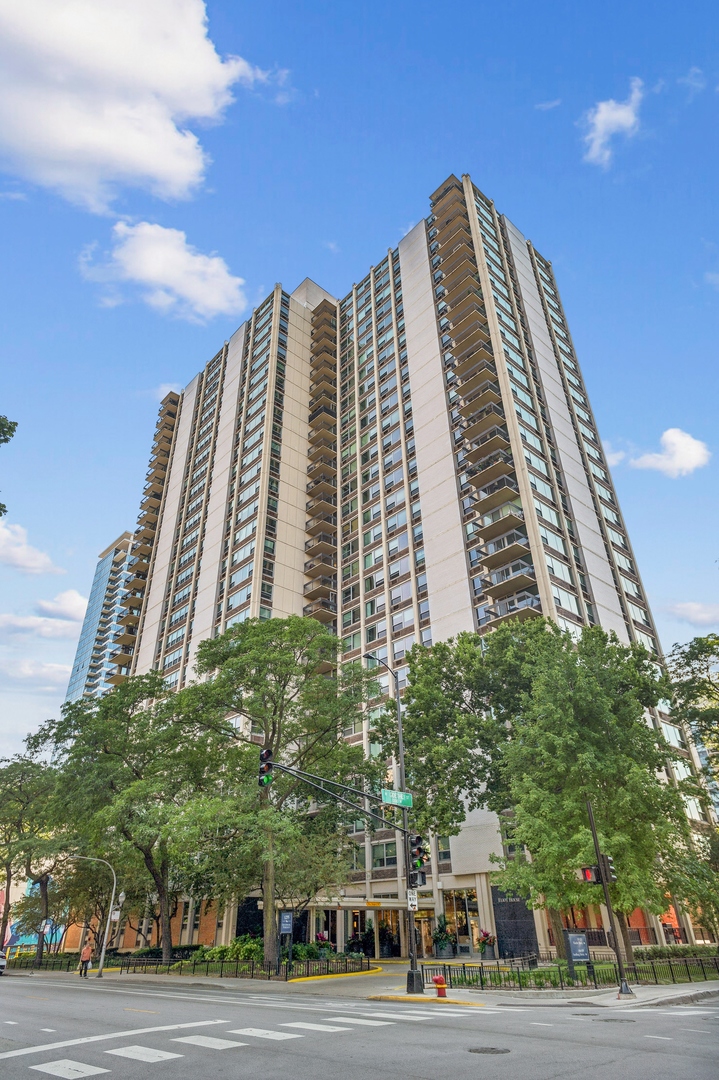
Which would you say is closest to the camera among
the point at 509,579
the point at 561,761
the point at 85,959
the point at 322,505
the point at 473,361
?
the point at 561,761

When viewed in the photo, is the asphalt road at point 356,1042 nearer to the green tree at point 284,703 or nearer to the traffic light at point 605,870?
the traffic light at point 605,870

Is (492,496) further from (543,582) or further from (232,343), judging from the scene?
(232,343)

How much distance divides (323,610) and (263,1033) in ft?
166

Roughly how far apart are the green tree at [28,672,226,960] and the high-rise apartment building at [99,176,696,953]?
10.6 metres

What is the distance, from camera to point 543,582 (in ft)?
151

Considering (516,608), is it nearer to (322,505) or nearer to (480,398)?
(480,398)

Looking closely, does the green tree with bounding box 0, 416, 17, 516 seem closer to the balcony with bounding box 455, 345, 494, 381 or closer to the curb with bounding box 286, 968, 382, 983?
the curb with bounding box 286, 968, 382, 983

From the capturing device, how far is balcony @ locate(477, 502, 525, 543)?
48.8 m

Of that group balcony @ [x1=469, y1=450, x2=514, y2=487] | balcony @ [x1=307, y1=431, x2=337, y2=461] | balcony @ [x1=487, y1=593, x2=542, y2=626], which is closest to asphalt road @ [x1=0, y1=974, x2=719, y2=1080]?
balcony @ [x1=487, y1=593, x2=542, y2=626]

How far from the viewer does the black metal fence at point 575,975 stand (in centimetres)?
2242

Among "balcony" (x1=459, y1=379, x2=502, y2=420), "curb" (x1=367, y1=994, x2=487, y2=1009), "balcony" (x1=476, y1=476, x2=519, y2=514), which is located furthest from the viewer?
"balcony" (x1=459, y1=379, x2=502, y2=420)

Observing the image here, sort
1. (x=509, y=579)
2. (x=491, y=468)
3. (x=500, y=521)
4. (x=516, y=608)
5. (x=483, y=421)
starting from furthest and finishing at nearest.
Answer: (x=483, y=421) < (x=491, y=468) < (x=500, y=521) < (x=516, y=608) < (x=509, y=579)

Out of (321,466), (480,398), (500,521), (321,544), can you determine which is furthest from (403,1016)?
(321,466)

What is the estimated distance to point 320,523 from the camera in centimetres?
6888
